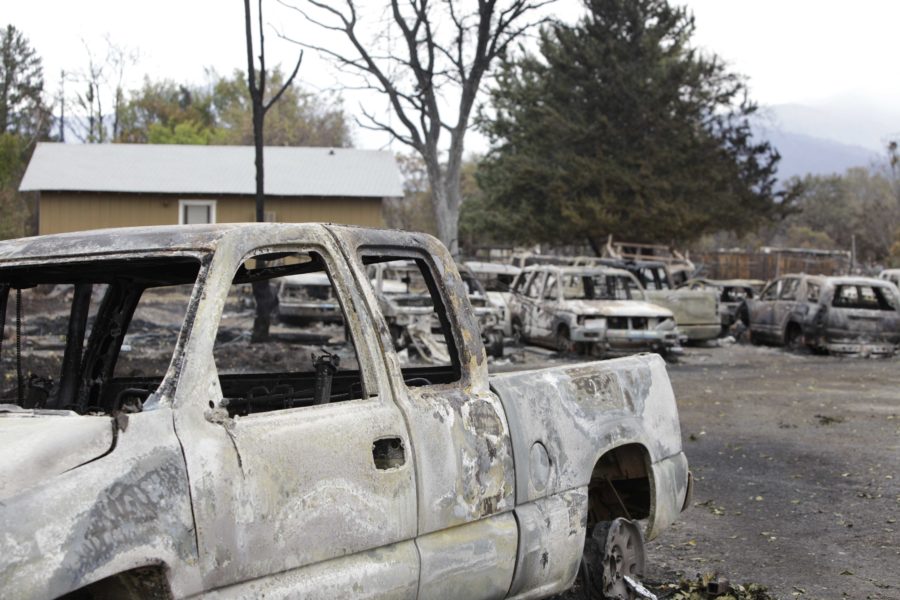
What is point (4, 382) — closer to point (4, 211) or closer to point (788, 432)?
point (788, 432)

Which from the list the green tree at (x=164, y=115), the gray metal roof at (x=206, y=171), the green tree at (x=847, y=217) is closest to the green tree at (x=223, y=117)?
the green tree at (x=164, y=115)

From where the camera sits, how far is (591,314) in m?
18.4

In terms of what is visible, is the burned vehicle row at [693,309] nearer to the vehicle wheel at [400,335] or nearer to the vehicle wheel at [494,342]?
the vehicle wheel at [494,342]

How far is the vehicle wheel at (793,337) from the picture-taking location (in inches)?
860

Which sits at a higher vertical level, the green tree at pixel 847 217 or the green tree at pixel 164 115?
the green tree at pixel 164 115

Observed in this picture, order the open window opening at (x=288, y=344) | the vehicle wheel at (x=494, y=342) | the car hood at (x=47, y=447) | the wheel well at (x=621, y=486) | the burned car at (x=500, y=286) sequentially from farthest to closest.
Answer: the burned car at (x=500, y=286)
the vehicle wheel at (x=494, y=342)
the wheel well at (x=621, y=486)
the open window opening at (x=288, y=344)
the car hood at (x=47, y=447)

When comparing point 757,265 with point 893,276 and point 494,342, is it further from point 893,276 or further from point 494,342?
point 494,342

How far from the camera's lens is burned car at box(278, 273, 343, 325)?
69.5 feet

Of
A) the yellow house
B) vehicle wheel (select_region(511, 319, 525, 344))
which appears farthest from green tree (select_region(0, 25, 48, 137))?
vehicle wheel (select_region(511, 319, 525, 344))

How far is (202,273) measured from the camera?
331 cm

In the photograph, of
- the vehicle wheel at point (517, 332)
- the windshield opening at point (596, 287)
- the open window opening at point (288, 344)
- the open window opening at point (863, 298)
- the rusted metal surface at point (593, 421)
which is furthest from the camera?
the open window opening at point (863, 298)

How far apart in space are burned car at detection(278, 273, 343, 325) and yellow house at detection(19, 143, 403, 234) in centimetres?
1318

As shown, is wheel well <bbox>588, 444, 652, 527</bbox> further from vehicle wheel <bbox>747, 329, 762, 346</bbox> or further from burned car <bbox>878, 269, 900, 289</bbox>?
burned car <bbox>878, 269, 900, 289</bbox>

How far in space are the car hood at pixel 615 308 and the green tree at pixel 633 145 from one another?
62.6 ft
